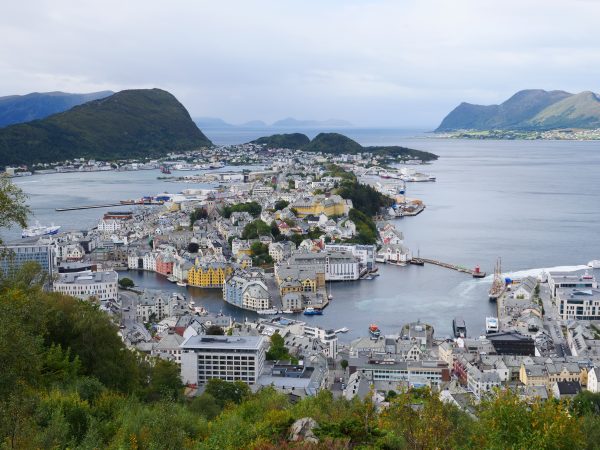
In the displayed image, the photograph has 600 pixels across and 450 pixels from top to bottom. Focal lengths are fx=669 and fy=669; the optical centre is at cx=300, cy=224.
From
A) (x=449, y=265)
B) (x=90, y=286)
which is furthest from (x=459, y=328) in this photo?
(x=90, y=286)

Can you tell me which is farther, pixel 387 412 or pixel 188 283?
pixel 188 283

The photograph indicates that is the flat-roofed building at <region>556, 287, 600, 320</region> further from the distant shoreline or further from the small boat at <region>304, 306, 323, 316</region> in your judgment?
the distant shoreline

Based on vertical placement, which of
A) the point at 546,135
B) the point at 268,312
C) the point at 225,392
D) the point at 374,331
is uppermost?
the point at 546,135

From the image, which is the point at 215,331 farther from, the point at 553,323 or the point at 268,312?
the point at 553,323

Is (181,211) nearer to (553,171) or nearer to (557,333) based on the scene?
(557,333)

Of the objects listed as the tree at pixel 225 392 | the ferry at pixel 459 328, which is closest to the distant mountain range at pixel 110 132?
the ferry at pixel 459 328

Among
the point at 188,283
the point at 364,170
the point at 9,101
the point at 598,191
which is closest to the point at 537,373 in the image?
the point at 188,283

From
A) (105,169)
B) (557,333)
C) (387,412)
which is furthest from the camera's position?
(105,169)
